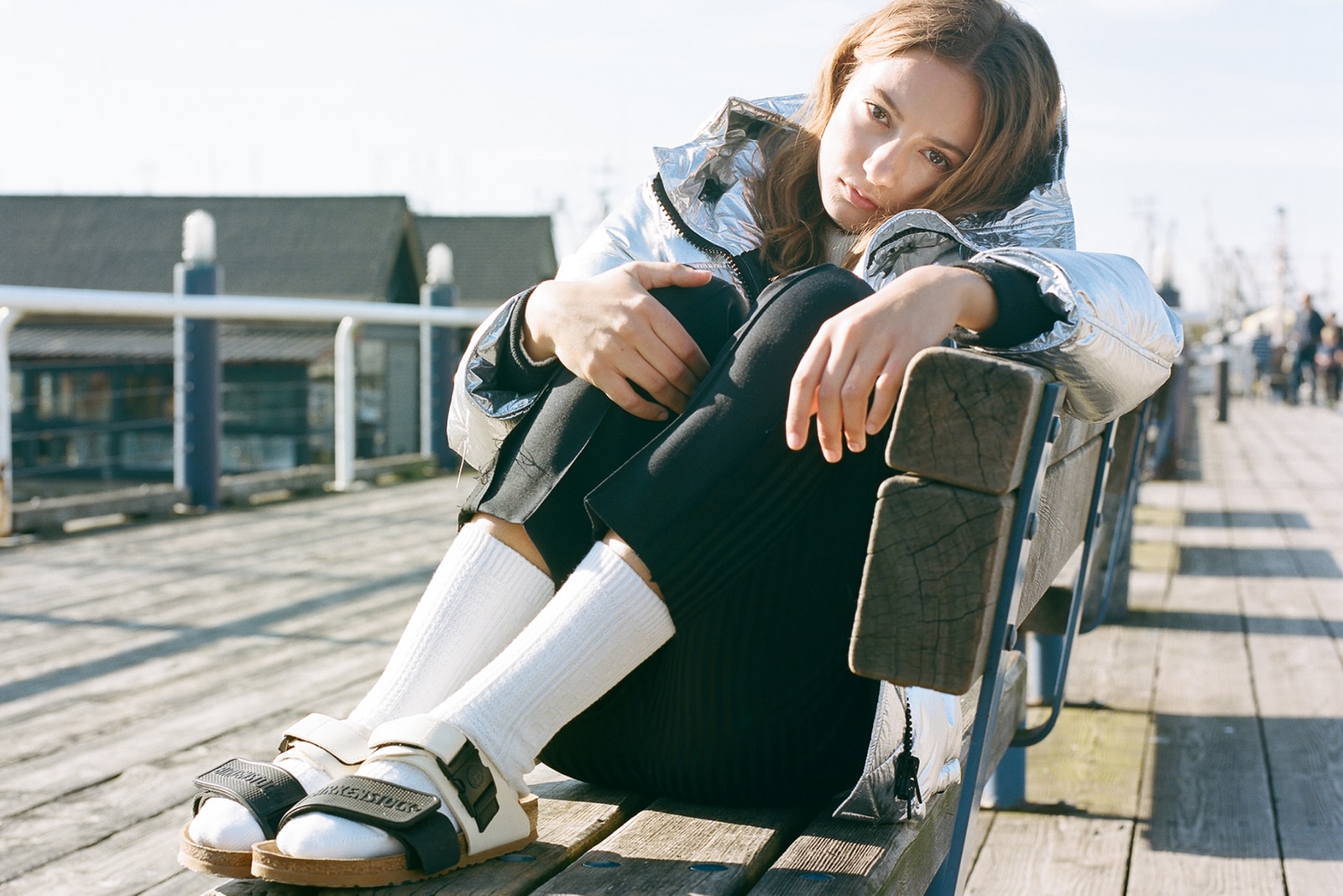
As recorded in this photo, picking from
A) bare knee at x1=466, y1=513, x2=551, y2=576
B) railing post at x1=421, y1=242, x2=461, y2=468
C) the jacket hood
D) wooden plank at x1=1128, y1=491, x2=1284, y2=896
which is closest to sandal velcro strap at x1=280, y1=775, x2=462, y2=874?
bare knee at x1=466, y1=513, x2=551, y2=576

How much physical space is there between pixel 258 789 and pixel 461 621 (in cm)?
21

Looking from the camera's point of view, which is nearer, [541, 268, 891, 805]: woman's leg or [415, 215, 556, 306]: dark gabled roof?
[541, 268, 891, 805]: woman's leg

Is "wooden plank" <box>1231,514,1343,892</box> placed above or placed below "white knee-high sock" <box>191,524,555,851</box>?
below

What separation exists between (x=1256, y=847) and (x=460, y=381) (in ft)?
4.30

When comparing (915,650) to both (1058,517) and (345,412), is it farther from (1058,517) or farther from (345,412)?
(345,412)

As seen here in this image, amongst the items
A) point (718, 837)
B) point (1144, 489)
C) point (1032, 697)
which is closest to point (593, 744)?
point (718, 837)

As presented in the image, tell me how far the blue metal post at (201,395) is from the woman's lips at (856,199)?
3.71 meters

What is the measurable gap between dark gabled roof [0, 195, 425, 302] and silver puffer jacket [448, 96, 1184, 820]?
59.1 ft

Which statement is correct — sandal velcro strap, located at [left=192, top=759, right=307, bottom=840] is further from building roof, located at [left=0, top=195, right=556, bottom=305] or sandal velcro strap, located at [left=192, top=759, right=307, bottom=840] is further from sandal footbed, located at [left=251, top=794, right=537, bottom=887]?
building roof, located at [left=0, top=195, right=556, bottom=305]

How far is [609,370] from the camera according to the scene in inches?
40.9

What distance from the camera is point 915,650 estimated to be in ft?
2.73

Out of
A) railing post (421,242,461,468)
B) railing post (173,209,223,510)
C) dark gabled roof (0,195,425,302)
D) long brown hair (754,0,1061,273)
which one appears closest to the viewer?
long brown hair (754,0,1061,273)

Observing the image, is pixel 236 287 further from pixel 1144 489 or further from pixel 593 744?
pixel 593 744

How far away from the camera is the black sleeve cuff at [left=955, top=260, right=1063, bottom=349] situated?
3.20ft
